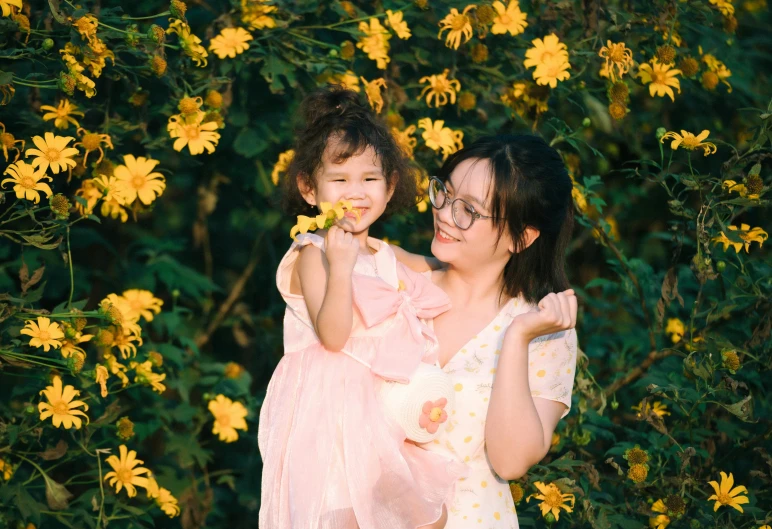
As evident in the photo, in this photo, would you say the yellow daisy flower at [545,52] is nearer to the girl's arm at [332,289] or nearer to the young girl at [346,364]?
the young girl at [346,364]

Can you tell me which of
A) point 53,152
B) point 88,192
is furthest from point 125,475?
point 53,152

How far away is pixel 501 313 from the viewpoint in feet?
7.55

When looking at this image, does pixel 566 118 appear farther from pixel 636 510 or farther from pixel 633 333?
pixel 636 510

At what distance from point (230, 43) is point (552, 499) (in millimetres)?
1484

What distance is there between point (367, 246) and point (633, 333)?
5.17 ft

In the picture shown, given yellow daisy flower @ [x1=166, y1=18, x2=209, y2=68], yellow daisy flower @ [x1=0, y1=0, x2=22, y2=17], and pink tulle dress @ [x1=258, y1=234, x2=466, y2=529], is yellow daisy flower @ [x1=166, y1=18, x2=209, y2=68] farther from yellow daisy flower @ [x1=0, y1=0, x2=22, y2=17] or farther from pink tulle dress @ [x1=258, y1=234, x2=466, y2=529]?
pink tulle dress @ [x1=258, y1=234, x2=466, y2=529]

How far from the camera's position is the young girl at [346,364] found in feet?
6.67

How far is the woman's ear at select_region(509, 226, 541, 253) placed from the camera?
2.29 meters

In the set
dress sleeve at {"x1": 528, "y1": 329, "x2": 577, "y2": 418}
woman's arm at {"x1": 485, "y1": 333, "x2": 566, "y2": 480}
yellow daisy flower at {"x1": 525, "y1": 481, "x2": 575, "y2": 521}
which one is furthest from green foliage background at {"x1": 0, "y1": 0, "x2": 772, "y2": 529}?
woman's arm at {"x1": 485, "y1": 333, "x2": 566, "y2": 480}

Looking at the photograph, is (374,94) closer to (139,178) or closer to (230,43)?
(230,43)

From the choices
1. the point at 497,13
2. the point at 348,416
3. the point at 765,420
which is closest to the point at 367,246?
the point at 348,416

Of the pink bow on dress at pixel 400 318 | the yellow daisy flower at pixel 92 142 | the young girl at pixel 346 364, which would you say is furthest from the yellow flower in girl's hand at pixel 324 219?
the yellow daisy flower at pixel 92 142

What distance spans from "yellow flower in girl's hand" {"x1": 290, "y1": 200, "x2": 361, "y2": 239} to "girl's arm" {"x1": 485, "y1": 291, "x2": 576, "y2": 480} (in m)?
0.43

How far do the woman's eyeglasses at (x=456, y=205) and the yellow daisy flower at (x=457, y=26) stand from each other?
69 cm
